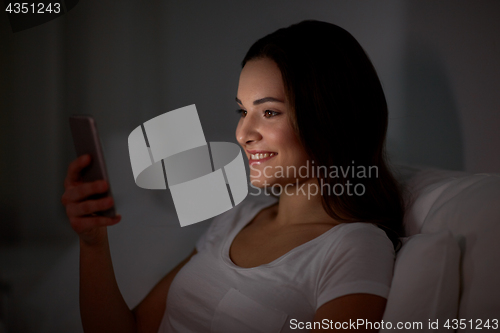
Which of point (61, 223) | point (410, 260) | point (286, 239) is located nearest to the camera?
point (410, 260)

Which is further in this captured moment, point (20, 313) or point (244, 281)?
point (20, 313)

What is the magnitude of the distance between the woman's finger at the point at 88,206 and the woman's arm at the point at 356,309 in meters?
0.43

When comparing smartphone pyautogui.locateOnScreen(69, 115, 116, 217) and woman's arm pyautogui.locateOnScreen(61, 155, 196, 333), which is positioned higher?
smartphone pyautogui.locateOnScreen(69, 115, 116, 217)

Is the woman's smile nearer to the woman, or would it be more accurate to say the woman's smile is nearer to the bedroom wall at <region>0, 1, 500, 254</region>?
the woman

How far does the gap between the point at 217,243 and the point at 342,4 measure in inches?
30.4

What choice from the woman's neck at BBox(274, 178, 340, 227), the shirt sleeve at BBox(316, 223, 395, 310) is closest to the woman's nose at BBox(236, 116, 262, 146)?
the woman's neck at BBox(274, 178, 340, 227)

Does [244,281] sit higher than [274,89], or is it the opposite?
[274,89]

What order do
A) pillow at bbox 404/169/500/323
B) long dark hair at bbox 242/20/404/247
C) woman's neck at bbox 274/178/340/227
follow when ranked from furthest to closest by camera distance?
1. woman's neck at bbox 274/178/340/227
2. long dark hair at bbox 242/20/404/247
3. pillow at bbox 404/169/500/323

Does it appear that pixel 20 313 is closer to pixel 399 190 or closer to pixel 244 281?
pixel 244 281

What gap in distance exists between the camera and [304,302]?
694 mm

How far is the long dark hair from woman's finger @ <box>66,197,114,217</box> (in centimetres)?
41

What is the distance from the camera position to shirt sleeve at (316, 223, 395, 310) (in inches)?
23.6

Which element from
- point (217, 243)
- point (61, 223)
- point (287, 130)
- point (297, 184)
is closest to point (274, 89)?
point (287, 130)

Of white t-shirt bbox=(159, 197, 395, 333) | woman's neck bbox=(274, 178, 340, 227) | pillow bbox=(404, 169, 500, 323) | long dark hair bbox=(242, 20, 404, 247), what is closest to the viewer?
pillow bbox=(404, 169, 500, 323)
